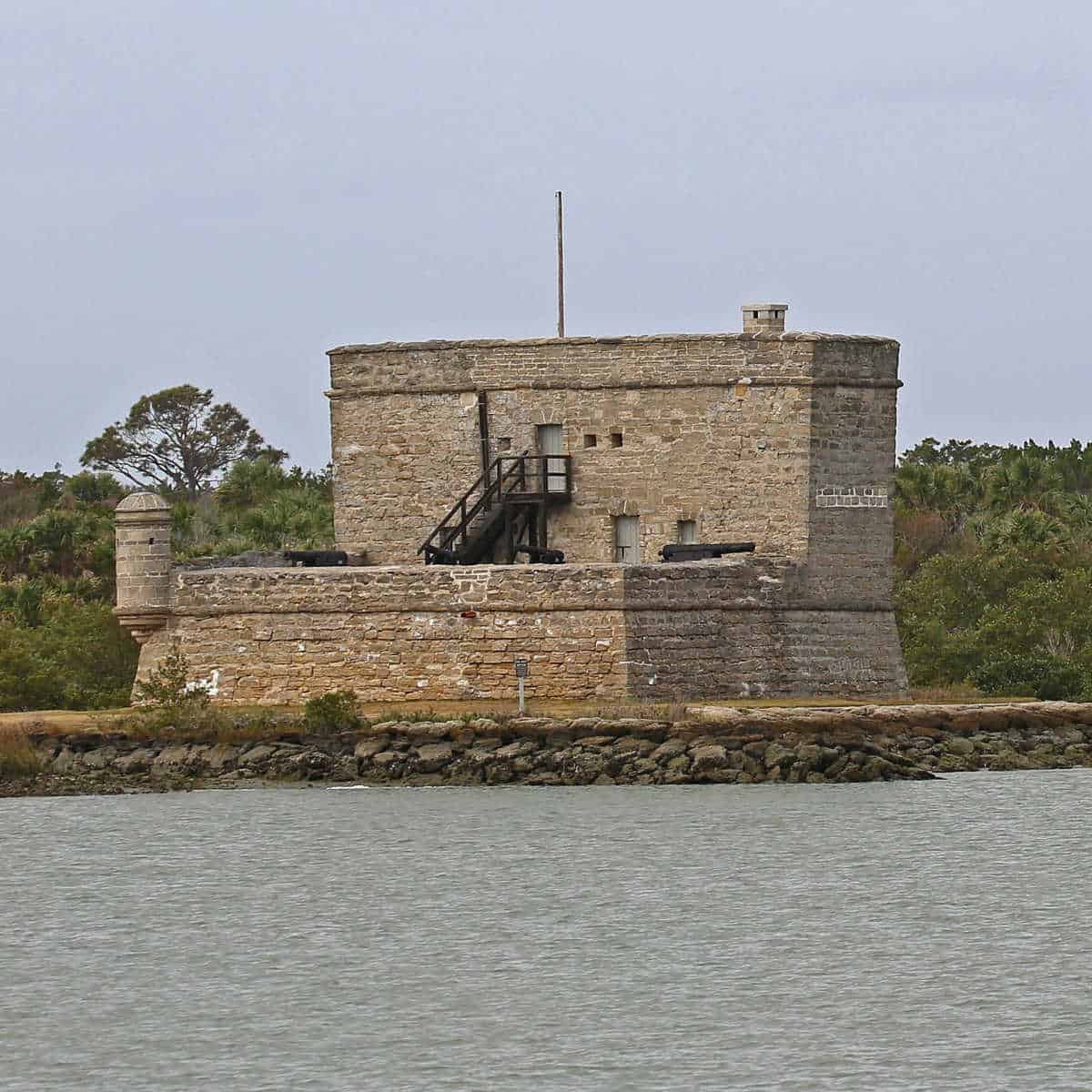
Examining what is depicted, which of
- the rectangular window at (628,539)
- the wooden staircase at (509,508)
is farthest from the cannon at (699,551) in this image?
the wooden staircase at (509,508)

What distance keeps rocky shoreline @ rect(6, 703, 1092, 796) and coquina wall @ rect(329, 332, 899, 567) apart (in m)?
4.01

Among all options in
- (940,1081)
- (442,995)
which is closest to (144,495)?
(442,995)

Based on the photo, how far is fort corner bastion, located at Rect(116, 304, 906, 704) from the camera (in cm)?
4247

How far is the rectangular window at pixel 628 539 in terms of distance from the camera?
4597 centimetres

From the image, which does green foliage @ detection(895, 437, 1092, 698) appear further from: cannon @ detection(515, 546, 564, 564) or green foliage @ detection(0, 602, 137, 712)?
green foliage @ detection(0, 602, 137, 712)

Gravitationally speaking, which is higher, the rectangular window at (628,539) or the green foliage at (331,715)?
the rectangular window at (628,539)

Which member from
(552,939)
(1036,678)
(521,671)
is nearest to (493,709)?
(521,671)

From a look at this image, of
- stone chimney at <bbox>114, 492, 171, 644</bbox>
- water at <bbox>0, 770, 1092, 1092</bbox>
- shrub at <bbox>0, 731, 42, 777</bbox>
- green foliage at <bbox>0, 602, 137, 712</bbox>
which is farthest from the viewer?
green foliage at <bbox>0, 602, 137, 712</bbox>

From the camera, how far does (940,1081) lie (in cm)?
2481

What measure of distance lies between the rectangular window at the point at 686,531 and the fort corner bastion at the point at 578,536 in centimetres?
2

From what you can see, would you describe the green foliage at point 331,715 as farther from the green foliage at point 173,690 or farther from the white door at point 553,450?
the white door at point 553,450

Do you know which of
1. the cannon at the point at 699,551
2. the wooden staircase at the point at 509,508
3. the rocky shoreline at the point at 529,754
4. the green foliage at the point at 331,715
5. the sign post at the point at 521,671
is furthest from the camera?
the wooden staircase at the point at 509,508

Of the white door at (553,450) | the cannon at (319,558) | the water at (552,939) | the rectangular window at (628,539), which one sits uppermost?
the white door at (553,450)

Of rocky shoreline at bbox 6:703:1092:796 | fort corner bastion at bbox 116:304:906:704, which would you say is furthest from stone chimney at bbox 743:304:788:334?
rocky shoreline at bbox 6:703:1092:796
